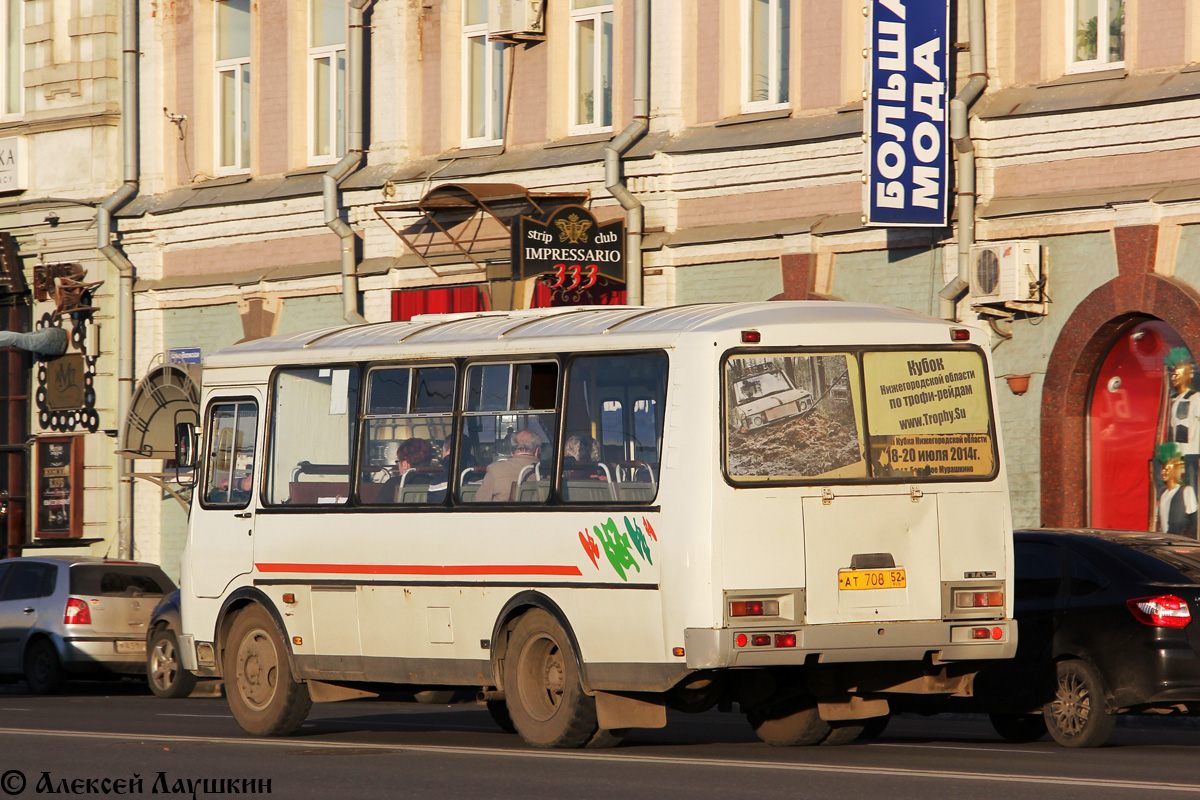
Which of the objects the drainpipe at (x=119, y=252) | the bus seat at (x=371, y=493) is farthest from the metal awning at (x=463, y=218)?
the bus seat at (x=371, y=493)

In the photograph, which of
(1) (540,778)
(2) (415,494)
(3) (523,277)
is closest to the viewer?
(1) (540,778)

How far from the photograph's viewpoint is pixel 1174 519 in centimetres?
1998

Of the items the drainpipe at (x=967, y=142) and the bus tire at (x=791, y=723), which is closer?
the bus tire at (x=791, y=723)

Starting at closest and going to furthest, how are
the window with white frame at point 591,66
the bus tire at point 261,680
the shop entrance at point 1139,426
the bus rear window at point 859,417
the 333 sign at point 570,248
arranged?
the bus rear window at point 859,417 → the bus tire at point 261,680 → the shop entrance at point 1139,426 → the 333 sign at point 570,248 → the window with white frame at point 591,66

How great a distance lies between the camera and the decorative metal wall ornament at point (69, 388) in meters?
30.6

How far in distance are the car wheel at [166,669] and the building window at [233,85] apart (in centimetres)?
1034

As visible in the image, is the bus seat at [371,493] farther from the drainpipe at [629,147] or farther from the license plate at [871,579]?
the drainpipe at [629,147]

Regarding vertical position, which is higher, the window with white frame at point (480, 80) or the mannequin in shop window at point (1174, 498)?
the window with white frame at point (480, 80)

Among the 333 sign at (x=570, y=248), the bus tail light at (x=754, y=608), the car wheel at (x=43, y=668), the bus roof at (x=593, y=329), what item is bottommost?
the car wheel at (x=43, y=668)

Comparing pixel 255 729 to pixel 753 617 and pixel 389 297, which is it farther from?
pixel 389 297

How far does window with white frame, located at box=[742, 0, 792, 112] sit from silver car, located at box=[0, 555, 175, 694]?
8.56m

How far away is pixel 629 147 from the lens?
79.7 ft

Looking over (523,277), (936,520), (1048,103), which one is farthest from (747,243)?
(936,520)

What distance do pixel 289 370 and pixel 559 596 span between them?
10.3 feet
